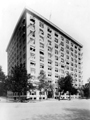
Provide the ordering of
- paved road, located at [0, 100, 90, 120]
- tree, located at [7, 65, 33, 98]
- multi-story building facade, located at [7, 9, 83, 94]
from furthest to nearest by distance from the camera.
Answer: multi-story building facade, located at [7, 9, 83, 94]
tree, located at [7, 65, 33, 98]
paved road, located at [0, 100, 90, 120]

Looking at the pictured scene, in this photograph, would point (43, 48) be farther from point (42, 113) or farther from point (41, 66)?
point (42, 113)

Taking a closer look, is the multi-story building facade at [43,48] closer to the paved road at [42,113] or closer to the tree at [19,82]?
the tree at [19,82]

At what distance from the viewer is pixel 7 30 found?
9.65 meters

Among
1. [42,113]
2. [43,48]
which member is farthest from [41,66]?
[42,113]

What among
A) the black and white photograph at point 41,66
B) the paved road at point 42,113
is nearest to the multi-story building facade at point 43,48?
the black and white photograph at point 41,66

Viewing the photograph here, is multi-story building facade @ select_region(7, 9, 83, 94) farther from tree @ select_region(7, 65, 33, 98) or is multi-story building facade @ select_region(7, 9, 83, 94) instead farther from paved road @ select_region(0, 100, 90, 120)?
paved road @ select_region(0, 100, 90, 120)

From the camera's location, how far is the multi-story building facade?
113 ft

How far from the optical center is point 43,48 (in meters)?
38.8

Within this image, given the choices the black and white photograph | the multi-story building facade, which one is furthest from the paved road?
the multi-story building facade

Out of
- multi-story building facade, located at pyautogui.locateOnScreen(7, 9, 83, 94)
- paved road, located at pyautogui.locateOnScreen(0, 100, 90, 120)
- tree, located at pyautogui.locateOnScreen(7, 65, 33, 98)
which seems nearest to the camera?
paved road, located at pyautogui.locateOnScreen(0, 100, 90, 120)

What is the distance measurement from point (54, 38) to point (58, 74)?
1348 centimetres

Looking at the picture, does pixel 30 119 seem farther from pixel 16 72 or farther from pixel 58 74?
pixel 58 74

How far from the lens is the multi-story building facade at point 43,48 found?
34.3 metres

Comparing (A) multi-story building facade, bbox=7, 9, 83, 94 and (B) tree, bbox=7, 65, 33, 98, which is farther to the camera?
(A) multi-story building facade, bbox=7, 9, 83, 94
